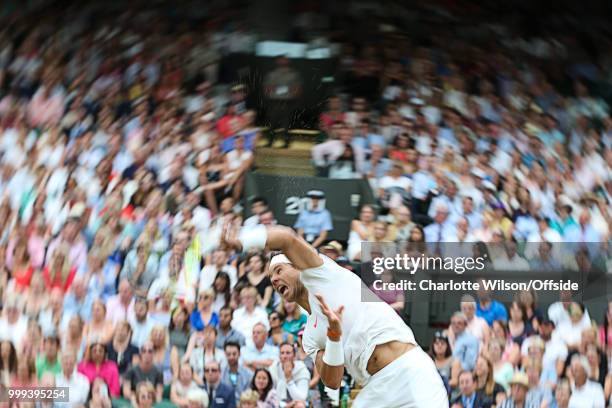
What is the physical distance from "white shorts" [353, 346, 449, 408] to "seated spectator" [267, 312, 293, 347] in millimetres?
886

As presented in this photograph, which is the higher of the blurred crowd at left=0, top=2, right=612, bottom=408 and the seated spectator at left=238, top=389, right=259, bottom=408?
the blurred crowd at left=0, top=2, right=612, bottom=408

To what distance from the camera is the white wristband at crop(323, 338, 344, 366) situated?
4.77 m

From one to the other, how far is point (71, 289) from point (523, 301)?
107 inches

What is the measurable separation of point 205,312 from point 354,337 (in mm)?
1115

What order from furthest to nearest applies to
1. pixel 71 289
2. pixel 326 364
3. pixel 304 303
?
1. pixel 71 289
2. pixel 304 303
3. pixel 326 364

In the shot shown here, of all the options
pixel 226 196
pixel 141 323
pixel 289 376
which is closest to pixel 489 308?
pixel 289 376

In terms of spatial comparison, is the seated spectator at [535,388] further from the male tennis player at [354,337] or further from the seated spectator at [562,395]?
the male tennis player at [354,337]

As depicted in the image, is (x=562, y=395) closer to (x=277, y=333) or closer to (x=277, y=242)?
(x=277, y=333)

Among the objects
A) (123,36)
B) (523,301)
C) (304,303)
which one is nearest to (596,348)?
(523,301)

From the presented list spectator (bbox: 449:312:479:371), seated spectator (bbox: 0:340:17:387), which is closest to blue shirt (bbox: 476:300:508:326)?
spectator (bbox: 449:312:479:371)

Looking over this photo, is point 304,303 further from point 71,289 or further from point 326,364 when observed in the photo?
point 71,289

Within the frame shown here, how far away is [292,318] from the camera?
573 cm

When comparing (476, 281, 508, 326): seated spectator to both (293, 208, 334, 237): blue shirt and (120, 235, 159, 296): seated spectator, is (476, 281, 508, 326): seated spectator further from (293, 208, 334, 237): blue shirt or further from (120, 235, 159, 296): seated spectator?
(120, 235, 159, 296): seated spectator

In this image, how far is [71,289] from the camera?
5.70 m
